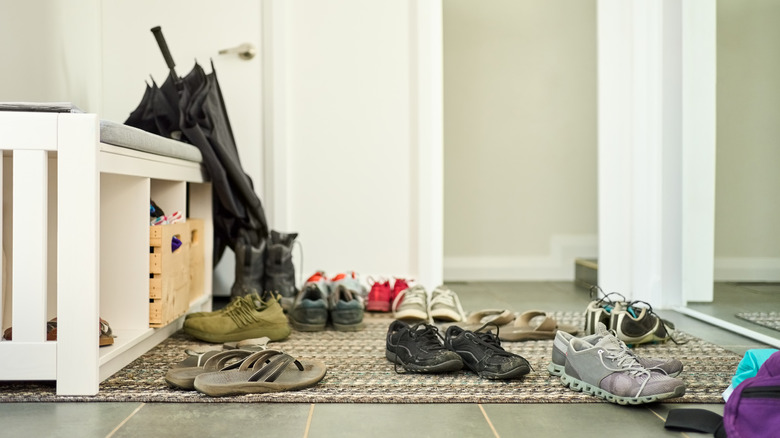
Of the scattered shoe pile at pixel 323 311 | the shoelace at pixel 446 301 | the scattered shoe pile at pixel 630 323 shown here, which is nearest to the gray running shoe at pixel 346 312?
the scattered shoe pile at pixel 323 311

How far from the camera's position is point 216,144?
7.63ft

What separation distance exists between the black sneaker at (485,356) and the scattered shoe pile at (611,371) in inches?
3.9

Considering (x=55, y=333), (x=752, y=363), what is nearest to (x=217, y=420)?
(x=55, y=333)

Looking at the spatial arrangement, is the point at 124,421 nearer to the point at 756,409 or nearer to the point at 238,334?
the point at 238,334

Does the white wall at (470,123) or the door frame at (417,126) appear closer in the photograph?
the white wall at (470,123)

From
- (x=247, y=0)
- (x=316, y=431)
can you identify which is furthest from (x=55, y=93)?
(x=316, y=431)

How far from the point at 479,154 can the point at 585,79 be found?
74 centimetres

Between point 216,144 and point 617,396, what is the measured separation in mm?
1576

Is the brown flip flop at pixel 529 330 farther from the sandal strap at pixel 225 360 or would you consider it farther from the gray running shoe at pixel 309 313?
the sandal strap at pixel 225 360

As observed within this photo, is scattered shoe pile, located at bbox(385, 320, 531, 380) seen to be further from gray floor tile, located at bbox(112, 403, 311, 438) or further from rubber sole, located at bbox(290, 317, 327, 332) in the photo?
rubber sole, located at bbox(290, 317, 327, 332)

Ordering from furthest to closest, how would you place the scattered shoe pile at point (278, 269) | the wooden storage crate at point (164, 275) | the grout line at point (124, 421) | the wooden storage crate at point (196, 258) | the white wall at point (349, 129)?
the white wall at point (349, 129)
the scattered shoe pile at point (278, 269)
the wooden storage crate at point (196, 258)
the wooden storage crate at point (164, 275)
the grout line at point (124, 421)

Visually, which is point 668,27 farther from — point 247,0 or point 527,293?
point 247,0

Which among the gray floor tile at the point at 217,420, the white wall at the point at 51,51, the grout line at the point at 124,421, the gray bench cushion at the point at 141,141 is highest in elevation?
the white wall at the point at 51,51

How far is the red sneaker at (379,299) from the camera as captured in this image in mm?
2592
